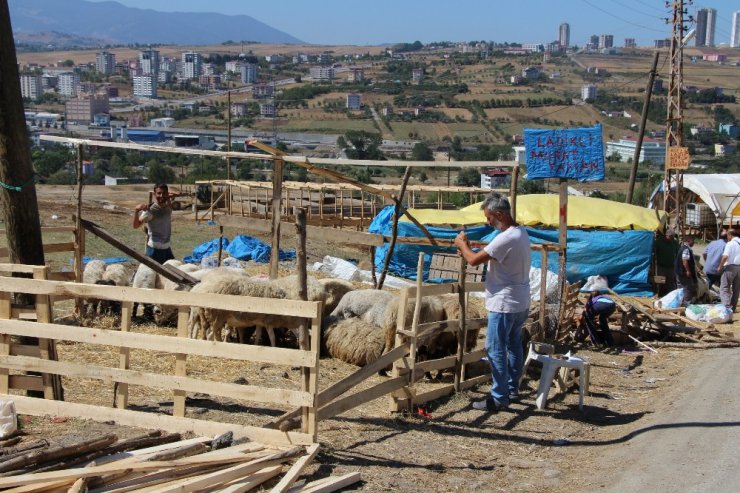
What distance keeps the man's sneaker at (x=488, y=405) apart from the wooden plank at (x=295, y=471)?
8.12 ft

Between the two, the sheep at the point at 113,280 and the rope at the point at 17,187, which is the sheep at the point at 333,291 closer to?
the sheep at the point at 113,280

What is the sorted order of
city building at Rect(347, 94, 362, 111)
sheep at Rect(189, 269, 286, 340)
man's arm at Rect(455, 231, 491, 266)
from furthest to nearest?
city building at Rect(347, 94, 362, 111) → sheep at Rect(189, 269, 286, 340) → man's arm at Rect(455, 231, 491, 266)

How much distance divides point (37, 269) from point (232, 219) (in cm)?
571

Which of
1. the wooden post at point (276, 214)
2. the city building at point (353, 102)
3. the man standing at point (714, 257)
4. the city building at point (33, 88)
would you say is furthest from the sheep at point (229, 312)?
the city building at point (33, 88)

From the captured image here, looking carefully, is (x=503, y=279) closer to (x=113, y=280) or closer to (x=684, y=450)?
(x=684, y=450)

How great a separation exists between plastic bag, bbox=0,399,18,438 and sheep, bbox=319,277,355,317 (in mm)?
5408

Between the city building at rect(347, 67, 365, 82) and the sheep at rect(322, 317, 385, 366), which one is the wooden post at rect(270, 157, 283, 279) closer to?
the sheep at rect(322, 317, 385, 366)

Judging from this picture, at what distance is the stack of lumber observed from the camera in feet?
19.2

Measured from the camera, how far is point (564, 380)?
10.1m

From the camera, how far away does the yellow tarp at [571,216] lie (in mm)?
20703

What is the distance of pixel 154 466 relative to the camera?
6.12 m

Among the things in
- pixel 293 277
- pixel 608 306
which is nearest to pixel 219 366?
pixel 293 277

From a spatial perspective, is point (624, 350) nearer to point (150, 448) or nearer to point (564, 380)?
Answer: point (564, 380)

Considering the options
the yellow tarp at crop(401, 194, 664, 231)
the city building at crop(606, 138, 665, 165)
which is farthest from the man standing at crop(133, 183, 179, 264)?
the city building at crop(606, 138, 665, 165)
